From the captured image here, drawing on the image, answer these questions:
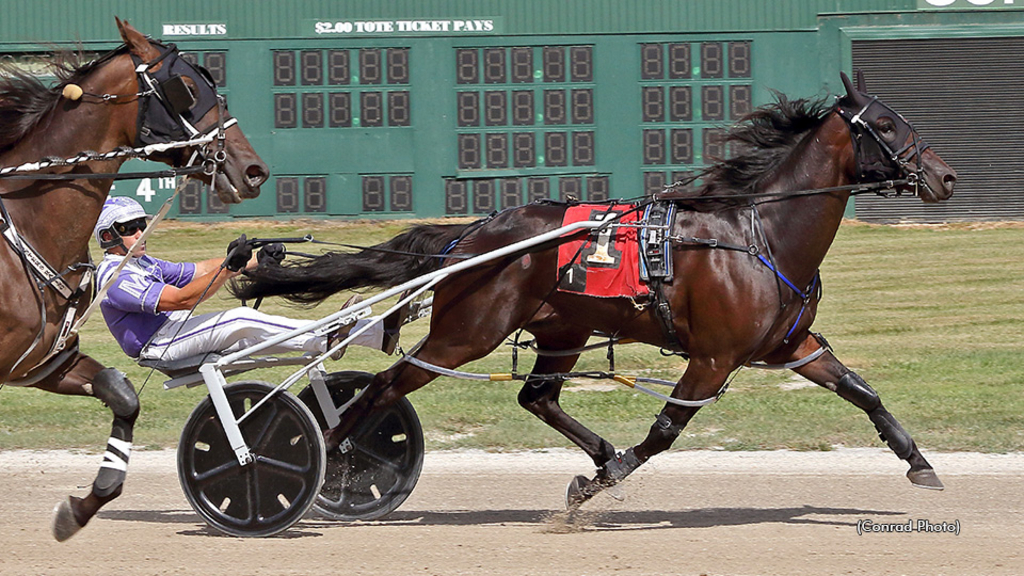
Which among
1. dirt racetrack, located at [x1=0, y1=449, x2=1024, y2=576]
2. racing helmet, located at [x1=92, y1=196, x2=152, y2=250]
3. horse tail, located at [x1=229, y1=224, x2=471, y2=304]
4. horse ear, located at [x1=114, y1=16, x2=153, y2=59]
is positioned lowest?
dirt racetrack, located at [x1=0, y1=449, x2=1024, y2=576]

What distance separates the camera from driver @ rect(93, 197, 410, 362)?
5.23 metres

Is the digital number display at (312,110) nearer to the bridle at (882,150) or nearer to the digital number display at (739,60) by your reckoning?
the digital number display at (739,60)

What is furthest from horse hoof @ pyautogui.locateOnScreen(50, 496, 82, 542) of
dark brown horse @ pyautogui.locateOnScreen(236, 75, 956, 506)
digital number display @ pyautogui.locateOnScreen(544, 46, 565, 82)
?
digital number display @ pyautogui.locateOnScreen(544, 46, 565, 82)

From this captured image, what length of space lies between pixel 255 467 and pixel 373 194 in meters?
12.5

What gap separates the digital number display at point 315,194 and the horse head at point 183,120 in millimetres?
12837

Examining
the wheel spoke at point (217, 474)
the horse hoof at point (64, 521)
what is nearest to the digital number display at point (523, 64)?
the wheel spoke at point (217, 474)

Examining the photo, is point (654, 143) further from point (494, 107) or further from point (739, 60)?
point (494, 107)

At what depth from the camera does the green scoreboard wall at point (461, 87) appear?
16984 mm

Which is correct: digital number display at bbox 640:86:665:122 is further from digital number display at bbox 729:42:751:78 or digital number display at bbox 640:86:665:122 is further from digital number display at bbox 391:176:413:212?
digital number display at bbox 391:176:413:212

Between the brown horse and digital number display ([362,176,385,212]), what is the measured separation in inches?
504

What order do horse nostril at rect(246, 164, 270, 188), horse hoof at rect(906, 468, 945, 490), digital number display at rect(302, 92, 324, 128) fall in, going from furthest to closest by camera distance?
digital number display at rect(302, 92, 324, 128) → horse hoof at rect(906, 468, 945, 490) → horse nostril at rect(246, 164, 270, 188)

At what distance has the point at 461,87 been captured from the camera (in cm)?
1706

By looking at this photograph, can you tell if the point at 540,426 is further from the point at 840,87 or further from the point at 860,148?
the point at 840,87

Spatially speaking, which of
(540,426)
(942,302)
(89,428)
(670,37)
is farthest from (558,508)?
(670,37)
